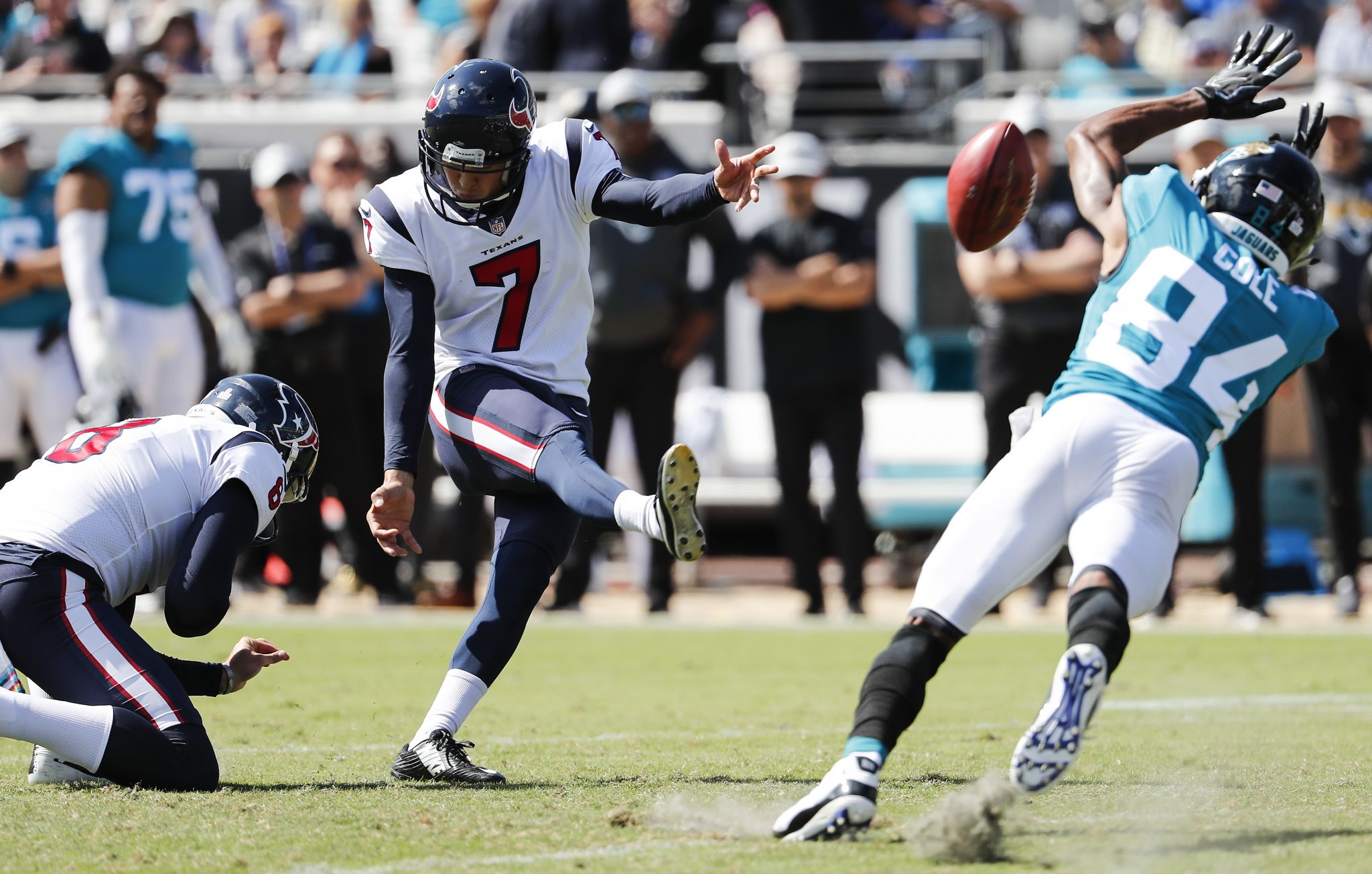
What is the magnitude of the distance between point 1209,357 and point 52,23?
12017 millimetres

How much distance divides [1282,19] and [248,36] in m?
8.82

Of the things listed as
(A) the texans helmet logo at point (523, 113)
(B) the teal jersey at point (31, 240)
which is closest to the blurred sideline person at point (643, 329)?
(B) the teal jersey at point (31, 240)

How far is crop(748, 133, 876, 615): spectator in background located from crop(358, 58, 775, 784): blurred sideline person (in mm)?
4810

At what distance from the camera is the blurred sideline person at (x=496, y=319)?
4.84m

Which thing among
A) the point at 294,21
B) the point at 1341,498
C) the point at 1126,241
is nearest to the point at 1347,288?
the point at 1341,498

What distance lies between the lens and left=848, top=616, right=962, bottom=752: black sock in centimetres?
392

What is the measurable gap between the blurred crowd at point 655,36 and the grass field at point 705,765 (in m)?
5.54

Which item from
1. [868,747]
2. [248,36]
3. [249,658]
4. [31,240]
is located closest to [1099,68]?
[248,36]

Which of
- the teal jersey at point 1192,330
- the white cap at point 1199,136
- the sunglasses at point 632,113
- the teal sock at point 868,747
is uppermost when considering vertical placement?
the sunglasses at point 632,113

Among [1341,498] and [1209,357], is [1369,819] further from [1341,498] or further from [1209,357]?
[1341,498]

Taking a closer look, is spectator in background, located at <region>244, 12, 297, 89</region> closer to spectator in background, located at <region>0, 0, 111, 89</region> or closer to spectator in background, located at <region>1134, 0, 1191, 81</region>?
spectator in background, located at <region>0, 0, 111, 89</region>

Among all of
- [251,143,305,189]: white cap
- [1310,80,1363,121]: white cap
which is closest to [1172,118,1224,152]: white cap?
[1310,80,1363,121]: white cap

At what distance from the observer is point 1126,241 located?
437cm

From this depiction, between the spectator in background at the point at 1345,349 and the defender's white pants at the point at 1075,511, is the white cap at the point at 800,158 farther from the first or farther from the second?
the defender's white pants at the point at 1075,511
